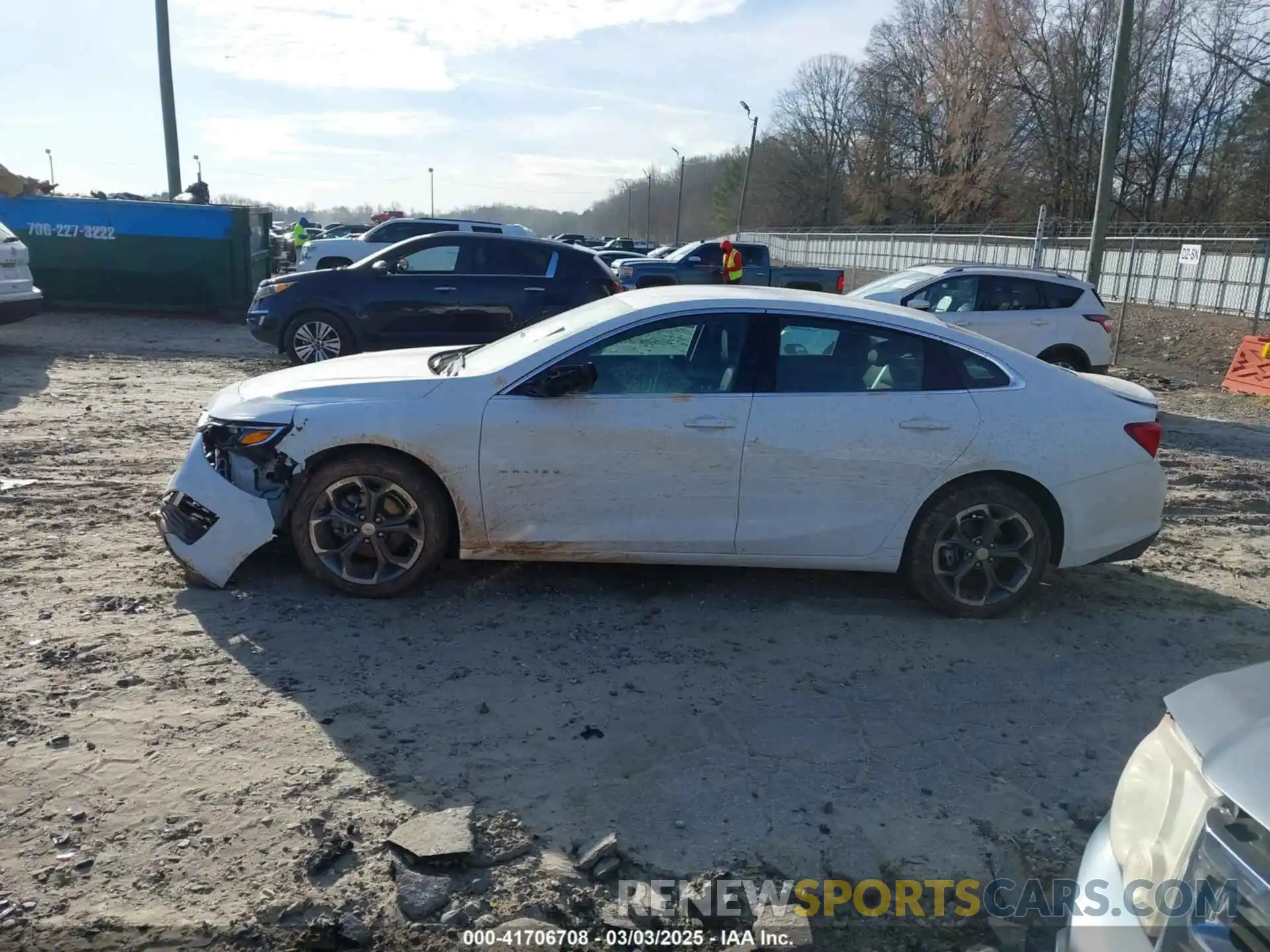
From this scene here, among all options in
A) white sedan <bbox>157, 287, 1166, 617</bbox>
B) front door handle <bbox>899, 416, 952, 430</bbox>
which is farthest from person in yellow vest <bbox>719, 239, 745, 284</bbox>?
front door handle <bbox>899, 416, 952, 430</bbox>

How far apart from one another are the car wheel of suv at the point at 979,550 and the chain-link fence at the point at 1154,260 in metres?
14.1

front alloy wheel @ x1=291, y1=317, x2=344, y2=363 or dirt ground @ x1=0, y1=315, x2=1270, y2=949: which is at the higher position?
front alloy wheel @ x1=291, y1=317, x2=344, y2=363

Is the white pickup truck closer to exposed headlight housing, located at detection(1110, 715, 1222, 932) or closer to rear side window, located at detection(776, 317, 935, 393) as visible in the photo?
rear side window, located at detection(776, 317, 935, 393)

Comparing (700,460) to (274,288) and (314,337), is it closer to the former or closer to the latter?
(314,337)

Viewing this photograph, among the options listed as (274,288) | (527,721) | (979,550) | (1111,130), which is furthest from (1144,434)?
(1111,130)

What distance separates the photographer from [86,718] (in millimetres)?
3791

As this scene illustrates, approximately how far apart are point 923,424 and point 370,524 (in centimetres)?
274

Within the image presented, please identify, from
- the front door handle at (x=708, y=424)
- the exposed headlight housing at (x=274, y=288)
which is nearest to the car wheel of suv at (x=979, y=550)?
the front door handle at (x=708, y=424)

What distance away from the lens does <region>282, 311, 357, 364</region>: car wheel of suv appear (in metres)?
11.9

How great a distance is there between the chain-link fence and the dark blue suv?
34.2 feet

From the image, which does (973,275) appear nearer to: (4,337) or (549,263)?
(549,263)

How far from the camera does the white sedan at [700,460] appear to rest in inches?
193

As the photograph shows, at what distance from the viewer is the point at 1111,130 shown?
52.5 ft

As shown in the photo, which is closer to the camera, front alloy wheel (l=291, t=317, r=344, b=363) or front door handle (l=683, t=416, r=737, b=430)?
front door handle (l=683, t=416, r=737, b=430)
